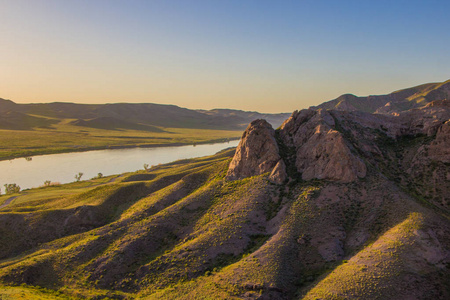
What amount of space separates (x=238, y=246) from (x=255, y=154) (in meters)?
22.5

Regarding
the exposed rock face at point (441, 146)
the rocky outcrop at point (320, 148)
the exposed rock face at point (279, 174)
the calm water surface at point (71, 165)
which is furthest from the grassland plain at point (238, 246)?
the calm water surface at point (71, 165)

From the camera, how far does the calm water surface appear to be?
11727cm

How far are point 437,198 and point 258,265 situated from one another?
33366 millimetres

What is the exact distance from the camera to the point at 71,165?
475ft

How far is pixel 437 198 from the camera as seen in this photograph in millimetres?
47062

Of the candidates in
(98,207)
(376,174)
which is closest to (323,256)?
(376,174)

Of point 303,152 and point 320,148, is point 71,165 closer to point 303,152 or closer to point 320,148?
point 303,152

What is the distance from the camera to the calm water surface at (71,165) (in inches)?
4617

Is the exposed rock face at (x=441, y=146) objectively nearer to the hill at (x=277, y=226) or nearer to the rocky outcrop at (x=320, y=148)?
the hill at (x=277, y=226)

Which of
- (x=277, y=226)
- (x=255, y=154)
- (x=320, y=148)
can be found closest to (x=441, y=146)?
(x=320, y=148)

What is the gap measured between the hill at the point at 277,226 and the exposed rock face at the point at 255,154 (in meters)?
0.29

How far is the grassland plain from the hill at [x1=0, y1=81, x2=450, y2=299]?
17 cm

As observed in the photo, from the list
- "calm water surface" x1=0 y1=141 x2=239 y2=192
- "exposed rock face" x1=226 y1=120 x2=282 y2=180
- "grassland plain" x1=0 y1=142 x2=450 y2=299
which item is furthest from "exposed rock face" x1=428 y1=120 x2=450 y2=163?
"calm water surface" x1=0 y1=141 x2=239 y2=192

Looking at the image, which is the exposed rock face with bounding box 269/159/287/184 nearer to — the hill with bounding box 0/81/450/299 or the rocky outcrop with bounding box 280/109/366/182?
the hill with bounding box 0/81/450/299
